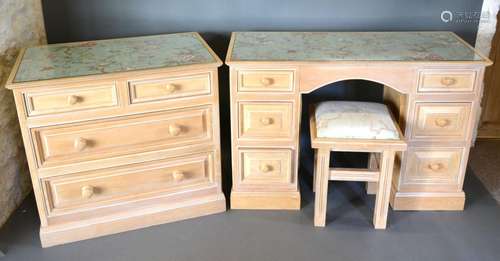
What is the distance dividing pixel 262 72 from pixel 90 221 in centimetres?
103

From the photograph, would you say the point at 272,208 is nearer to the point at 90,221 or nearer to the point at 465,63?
the point at 90,221

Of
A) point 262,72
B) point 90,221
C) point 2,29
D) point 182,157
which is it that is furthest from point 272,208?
point 2,29

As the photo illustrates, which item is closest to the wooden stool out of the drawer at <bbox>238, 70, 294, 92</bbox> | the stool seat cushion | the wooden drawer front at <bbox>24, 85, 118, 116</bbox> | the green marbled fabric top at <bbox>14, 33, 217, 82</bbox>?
the stool seat cushion

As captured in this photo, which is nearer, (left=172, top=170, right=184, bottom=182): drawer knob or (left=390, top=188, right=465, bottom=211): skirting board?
(left=172, top=170, right=184, bottom=182): drawer knob

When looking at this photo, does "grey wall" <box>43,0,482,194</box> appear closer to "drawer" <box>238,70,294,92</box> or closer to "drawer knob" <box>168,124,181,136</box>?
"drawer" <box>238,70,294,92</box>

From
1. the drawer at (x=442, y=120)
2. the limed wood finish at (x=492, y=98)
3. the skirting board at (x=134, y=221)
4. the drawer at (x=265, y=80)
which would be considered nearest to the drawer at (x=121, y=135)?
the drawer at (x=265, y=80)

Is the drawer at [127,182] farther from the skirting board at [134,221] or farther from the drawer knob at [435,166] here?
the drawer knob at [435,166]

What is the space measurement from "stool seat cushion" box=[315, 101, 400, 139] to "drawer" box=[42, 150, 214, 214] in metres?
0.57

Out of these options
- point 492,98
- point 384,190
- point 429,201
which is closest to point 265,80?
point 384,190

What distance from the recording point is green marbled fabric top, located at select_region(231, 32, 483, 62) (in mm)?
2242

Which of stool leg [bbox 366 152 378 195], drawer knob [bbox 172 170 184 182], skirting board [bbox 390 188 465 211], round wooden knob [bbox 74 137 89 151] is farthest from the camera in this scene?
stool leg [bbox 366 152 378 195]

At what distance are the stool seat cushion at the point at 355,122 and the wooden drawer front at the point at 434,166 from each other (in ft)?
0.79

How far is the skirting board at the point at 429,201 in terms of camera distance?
2.46m

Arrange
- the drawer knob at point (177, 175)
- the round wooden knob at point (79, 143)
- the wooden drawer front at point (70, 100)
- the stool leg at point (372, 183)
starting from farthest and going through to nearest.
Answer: the stool leg at point (372, 183) → the drawer knob at point (177, 175) → the round wooden knob at point (79, 143) → the wooden drawer front at point (70, 100)
